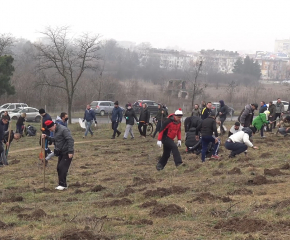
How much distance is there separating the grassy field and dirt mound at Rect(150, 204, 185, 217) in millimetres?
17

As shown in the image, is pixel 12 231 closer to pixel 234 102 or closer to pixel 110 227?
pixel 110 227

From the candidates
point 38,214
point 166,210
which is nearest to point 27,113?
point 38,214

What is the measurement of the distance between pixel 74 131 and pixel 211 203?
2085cm

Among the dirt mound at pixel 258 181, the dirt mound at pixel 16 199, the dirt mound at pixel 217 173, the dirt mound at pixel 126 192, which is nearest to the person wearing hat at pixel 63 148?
the dirt mound at pixel 16 199

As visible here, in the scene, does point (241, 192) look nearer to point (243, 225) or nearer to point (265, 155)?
point (243, 225)

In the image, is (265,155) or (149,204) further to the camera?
(265,155)

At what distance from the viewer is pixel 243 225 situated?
22.7 ft

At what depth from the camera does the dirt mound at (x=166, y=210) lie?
26.3ft

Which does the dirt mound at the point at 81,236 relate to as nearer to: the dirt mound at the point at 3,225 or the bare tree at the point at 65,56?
the dirt mound at the point at 3,225

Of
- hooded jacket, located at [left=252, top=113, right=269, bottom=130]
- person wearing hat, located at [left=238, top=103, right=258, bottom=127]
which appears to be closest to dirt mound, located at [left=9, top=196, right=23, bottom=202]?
person wearing hat, located at [left=238, top=103, right=258, bottom=127]

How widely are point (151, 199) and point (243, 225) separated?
2.95 metres

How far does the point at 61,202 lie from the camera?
1016cm

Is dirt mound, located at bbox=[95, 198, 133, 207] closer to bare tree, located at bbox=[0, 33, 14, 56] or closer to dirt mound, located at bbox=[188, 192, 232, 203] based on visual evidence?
dirt mound, located at bbox=[188, 192, 232, 203]

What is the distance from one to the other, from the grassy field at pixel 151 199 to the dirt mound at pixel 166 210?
0.05 feet
